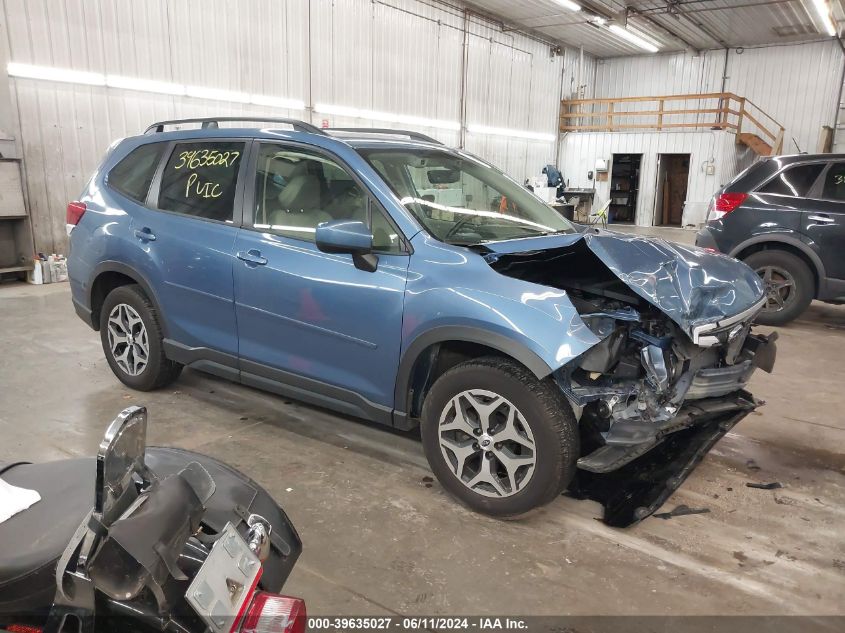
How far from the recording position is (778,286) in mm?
6250

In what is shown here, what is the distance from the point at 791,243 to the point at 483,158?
3.10 meters

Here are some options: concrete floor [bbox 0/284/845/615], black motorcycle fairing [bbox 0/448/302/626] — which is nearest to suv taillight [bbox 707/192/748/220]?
concrete floor [bbox 0/284/845/615]

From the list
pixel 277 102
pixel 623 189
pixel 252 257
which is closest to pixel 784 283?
pixel 252 257

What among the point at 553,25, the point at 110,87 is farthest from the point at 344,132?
the point at 553,25

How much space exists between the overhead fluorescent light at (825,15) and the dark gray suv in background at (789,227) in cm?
1034

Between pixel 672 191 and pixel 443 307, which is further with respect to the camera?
pixel 672 191

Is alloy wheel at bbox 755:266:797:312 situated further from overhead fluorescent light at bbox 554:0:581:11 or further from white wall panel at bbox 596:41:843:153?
white wall panel at bbox 596:41:843:153

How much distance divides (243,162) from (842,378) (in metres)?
4.62

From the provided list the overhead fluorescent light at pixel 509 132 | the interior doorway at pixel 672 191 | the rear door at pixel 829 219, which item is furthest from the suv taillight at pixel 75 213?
the interior doorway at pixel 672 191

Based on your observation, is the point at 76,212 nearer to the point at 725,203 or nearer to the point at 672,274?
the point at 672,274

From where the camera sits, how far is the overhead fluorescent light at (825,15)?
44.7ft

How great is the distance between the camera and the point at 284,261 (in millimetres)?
3125

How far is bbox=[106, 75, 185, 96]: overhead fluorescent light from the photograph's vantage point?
28.8 ft

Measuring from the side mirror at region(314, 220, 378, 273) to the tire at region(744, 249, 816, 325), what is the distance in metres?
4.87
